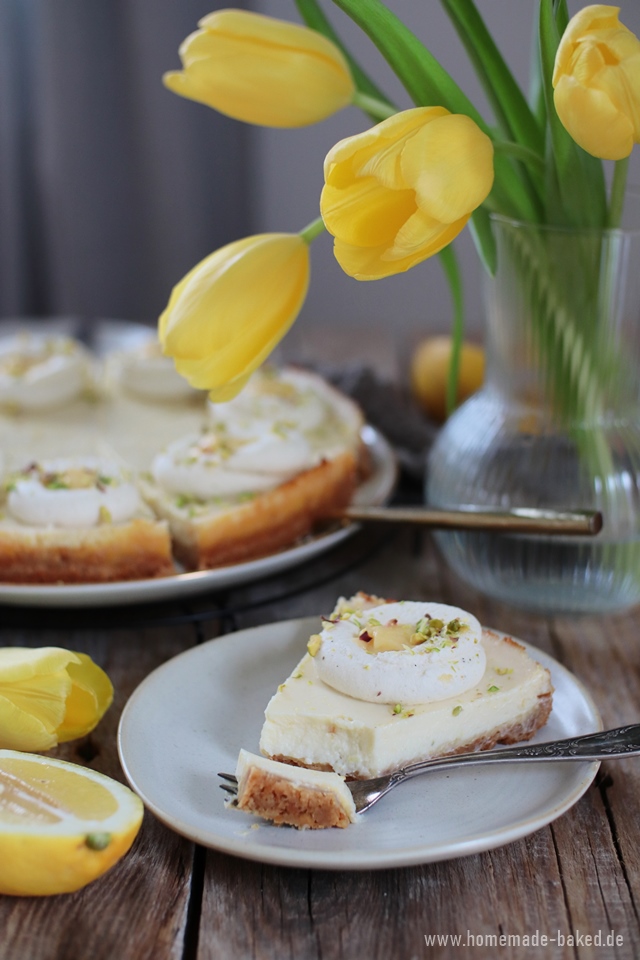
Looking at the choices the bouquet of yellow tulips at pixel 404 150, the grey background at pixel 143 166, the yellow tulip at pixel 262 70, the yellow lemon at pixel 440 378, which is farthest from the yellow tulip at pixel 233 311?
the grey background at pixel 143 166

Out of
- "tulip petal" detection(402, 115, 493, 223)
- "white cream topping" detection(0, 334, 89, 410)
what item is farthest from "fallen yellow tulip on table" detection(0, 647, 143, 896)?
"white cream topping" detection(0, 334, 89, 410)

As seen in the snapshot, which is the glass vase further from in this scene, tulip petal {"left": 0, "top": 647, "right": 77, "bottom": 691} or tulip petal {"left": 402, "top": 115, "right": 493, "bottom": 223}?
tulip petal {"left": 0, "top": 647, "right": 77, "bottom": 691}

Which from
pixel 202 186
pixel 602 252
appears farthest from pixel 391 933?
pixel 202 186

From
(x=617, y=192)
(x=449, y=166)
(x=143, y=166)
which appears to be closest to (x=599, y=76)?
(x=449, y=166)

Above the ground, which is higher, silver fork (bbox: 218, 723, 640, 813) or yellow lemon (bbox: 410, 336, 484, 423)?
silver fork (bbox: 218, 723, 640, 813)

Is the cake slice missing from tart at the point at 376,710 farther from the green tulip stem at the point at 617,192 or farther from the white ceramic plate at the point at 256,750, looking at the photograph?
the green tulip stem at the point at 617,192

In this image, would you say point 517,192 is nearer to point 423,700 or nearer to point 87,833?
point 423,700
